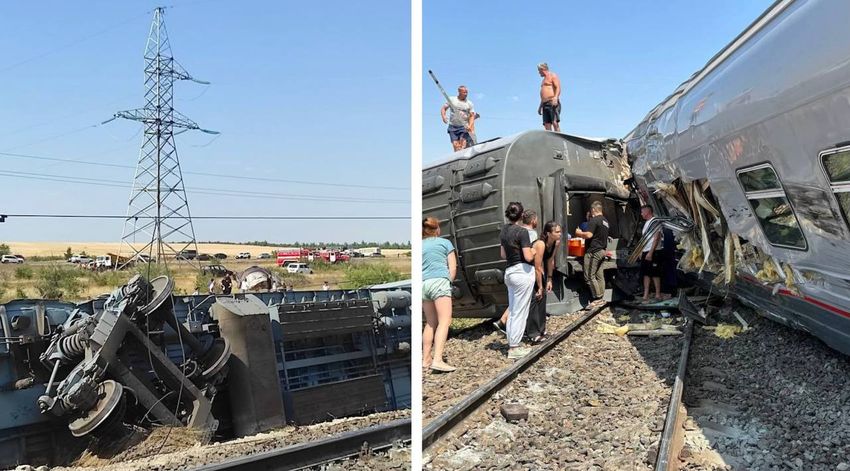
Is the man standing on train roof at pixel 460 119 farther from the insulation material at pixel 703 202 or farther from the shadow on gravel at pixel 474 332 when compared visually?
the insulation material at pixel 703 202

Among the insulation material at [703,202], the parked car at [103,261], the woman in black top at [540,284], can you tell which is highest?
the insulation material at [703,202]

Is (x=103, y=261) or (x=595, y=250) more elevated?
(x=103, y=261)

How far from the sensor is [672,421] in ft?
11.5

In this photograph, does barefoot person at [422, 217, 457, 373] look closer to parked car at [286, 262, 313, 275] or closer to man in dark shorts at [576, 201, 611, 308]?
man in dark shorts at [576, 201, 611, 308]

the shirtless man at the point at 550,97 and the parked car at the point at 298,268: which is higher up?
the shirtless man at the point at 550,97

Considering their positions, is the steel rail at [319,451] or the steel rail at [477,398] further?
the steel rail at [319,451]

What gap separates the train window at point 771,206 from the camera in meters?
3.01

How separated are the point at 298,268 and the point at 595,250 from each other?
15.2 ft

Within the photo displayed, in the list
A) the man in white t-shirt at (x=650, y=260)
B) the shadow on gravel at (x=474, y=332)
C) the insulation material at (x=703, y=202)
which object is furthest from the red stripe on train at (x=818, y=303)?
the shadow on gravel at (x=474, y=332)

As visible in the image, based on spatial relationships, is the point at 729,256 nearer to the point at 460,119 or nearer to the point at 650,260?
the point at 650,260

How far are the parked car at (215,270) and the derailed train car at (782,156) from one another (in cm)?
565

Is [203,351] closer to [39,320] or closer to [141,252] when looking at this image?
[39,320]

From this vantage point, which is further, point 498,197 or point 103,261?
point 498,197

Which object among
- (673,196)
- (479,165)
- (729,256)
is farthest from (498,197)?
(729,256)
